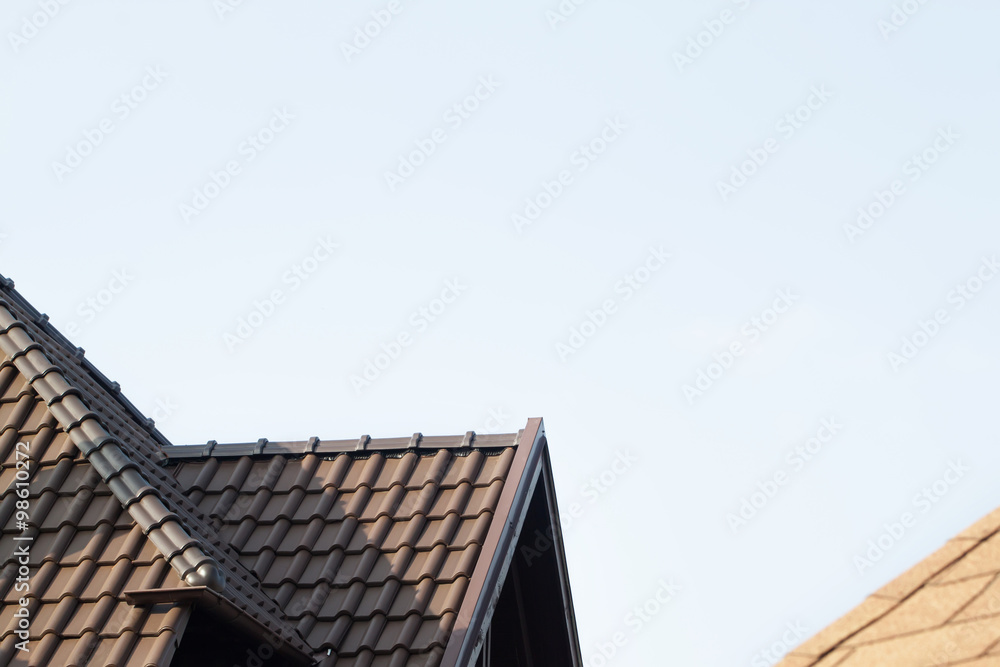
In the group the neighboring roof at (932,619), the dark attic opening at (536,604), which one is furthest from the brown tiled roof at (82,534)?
the neighboring roof at (932,619)

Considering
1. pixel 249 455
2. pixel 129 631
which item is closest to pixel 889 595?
pixel 129 631

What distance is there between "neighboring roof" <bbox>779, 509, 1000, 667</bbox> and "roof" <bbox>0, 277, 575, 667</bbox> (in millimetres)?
3926

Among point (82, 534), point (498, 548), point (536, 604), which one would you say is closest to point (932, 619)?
point (498, 548)

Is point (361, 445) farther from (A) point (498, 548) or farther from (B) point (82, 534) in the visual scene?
(B) point (82, 534)

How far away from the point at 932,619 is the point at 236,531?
21.6 feet

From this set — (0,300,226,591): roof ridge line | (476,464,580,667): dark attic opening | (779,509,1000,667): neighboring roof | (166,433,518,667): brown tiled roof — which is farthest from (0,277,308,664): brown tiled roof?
(779,509,1000,667): neighboring roof

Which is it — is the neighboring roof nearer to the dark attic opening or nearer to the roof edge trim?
the roof edge trim

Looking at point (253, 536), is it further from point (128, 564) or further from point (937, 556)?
point (937, 556)

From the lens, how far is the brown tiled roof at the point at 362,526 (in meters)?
8.02

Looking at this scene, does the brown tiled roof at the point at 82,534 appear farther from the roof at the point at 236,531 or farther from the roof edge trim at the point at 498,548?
the roof edge trim at the point at 498,548

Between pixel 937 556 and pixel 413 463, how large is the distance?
6.15m

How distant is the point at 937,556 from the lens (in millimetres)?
4020

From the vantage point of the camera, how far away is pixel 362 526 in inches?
354

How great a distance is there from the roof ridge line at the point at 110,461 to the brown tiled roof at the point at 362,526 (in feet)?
4.82
